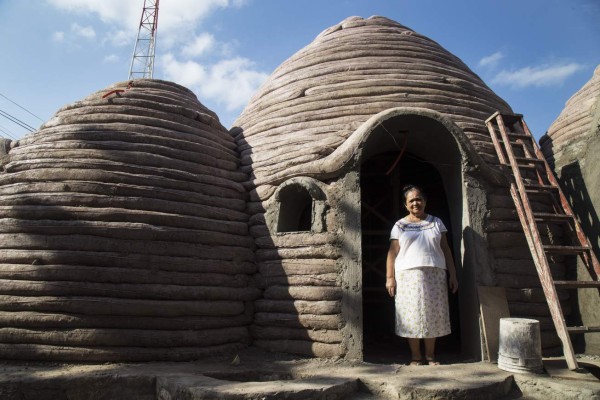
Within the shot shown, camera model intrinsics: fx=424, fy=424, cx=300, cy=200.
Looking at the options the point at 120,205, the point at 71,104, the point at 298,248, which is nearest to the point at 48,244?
the point at 120,205

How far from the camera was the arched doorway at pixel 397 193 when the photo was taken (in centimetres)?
535

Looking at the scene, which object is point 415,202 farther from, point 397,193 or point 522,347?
point 397,193

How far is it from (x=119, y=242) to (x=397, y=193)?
14.2ft

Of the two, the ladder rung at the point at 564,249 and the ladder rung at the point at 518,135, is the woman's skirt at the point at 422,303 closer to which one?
the ladder rung at the point at 564,249

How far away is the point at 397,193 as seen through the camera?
7012mm

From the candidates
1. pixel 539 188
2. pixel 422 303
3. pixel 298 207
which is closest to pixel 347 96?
pixel 298 207

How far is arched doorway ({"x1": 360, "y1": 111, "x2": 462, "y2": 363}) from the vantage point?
5.35 metres

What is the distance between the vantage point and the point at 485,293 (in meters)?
4.71

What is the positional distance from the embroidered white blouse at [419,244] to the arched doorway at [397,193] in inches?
30.4

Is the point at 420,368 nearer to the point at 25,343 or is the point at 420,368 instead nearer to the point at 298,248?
the point at 298,248

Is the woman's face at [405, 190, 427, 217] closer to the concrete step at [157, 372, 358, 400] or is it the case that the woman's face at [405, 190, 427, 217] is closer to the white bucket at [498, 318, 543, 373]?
the white bucket at [498, 318, 543, 373]

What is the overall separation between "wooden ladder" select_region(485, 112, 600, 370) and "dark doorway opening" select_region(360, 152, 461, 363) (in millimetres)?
1306

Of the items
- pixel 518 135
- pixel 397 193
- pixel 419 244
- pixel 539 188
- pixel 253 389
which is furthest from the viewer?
pixel 397 193

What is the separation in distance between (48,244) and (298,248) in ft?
8.97
